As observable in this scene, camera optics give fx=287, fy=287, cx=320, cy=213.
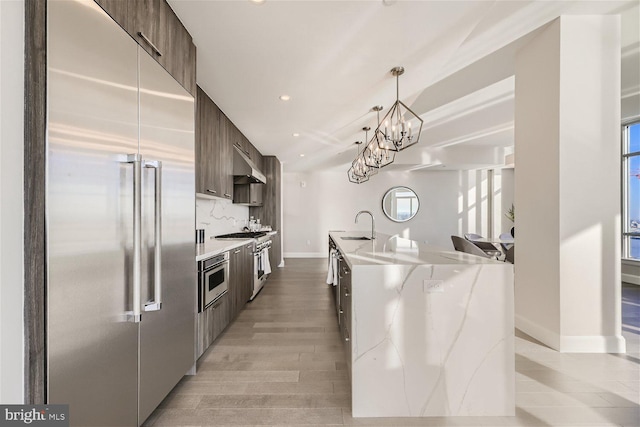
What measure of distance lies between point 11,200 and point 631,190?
8.03 meters

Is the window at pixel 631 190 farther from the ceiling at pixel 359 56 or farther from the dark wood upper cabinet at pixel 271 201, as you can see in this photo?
the dark wood upper cabinet at pixel 271 201

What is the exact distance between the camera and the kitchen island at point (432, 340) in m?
1.73

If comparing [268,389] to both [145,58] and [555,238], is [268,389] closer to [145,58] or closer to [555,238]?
[145,58]

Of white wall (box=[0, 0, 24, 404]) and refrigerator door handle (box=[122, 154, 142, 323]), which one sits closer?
white wall (box=[0, 0, 24, 404])

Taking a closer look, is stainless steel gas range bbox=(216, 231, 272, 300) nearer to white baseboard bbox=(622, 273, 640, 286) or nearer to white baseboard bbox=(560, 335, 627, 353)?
white baseboard bbox=(560, 335, 627, 353)

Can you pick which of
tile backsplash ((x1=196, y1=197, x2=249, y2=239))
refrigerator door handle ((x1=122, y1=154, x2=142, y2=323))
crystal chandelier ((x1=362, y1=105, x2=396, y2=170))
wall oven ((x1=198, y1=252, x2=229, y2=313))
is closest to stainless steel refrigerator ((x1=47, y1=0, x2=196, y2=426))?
refrigerator door handle ((x1=122, y1=154, x2=142, y2=323))

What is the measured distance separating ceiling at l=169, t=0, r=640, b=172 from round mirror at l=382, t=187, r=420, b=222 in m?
4.14

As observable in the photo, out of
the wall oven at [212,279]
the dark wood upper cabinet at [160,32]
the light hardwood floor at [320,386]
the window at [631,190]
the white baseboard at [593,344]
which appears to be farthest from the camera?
the window at [631,190]

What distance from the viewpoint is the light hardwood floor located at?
67.0 inches

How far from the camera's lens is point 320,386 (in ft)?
6.68

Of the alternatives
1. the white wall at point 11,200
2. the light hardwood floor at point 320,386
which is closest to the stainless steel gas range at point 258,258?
the light hardwood floor at point 320,386

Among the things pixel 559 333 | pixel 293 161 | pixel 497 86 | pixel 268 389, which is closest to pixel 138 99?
pixel 268 389

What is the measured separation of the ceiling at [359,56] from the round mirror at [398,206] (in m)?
4.14

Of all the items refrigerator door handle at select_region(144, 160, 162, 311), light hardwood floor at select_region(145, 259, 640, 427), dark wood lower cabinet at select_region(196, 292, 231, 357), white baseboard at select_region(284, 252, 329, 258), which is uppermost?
refrigerator door handle at select_region(144, 160, 162, 311)
